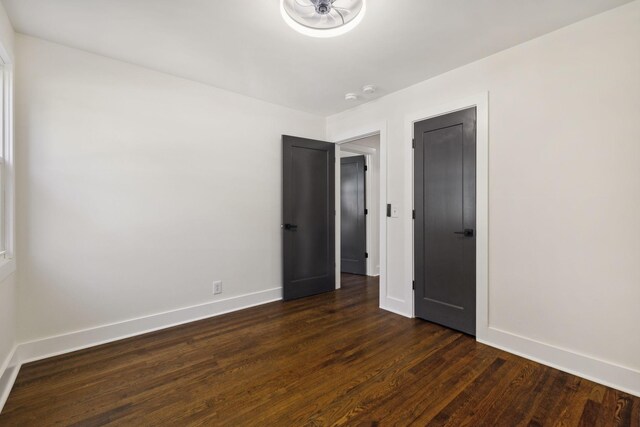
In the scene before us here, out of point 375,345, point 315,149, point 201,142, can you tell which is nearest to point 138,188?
point 201,142

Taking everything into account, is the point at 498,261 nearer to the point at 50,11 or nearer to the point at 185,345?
the point at 185,345

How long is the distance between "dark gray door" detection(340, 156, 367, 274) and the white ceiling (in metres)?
2.24

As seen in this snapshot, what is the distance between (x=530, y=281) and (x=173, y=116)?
3.64 m

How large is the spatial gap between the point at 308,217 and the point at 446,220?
1789 millimetres

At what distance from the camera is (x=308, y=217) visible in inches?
152

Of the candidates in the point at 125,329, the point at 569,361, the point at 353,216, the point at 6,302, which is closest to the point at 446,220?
the point at 569,361

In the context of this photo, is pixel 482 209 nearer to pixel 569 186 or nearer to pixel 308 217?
pixel 569 186

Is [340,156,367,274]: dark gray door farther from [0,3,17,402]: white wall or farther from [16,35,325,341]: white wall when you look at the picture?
[0,3,17,402]: white wall

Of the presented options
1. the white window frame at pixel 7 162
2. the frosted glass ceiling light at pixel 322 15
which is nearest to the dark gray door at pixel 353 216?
the frosted glass ceiling light at pixel 322 15

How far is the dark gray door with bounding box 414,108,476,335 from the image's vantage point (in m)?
2.62

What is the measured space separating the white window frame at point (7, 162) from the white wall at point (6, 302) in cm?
11

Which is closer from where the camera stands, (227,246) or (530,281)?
(530,281)

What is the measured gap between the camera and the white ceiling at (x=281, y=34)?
1.88 metres

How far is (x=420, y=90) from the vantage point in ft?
9.78
